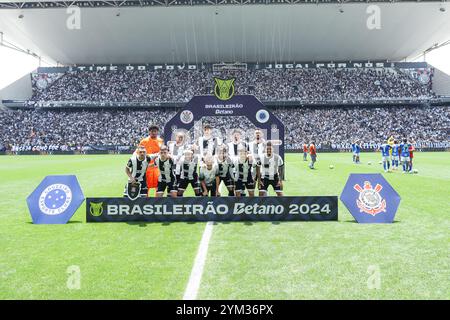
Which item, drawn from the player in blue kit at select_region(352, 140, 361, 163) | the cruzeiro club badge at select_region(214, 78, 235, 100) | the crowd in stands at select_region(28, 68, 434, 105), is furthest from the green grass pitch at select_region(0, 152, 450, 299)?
the crowd in stands at select_region(28, 68, 434, 105)

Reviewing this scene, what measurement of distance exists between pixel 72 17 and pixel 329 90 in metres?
37.5

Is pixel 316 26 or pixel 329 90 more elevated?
pixel 316 26

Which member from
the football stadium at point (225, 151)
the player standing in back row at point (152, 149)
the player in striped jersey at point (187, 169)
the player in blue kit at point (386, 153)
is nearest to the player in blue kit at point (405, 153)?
the football stadium at point (225, 151)

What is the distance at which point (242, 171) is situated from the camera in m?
10.6

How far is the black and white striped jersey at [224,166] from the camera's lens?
10.7 meters

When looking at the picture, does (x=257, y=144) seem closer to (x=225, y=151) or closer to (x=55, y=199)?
(x=225, y=151)

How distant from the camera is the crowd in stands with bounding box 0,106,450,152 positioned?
54.6 meters

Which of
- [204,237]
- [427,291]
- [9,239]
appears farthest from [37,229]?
[427,291]

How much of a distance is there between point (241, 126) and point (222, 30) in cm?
1266

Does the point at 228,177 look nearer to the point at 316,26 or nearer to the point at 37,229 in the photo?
the point at 37,229

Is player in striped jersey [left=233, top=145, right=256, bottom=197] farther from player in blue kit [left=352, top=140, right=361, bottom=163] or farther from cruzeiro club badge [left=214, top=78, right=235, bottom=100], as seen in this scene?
player in blue kit [left=352, top=140, right=361, bottom=163]

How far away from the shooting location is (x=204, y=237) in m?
8.08

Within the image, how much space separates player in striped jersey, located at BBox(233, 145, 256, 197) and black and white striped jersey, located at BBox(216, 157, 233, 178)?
14 cm

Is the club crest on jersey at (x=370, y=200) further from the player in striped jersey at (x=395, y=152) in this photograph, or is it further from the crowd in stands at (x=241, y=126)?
the crowd in stands at (x=241, y=126)
